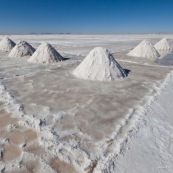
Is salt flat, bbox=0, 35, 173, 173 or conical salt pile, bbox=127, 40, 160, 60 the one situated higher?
salt flat, bbox=0, 35, 173, 173

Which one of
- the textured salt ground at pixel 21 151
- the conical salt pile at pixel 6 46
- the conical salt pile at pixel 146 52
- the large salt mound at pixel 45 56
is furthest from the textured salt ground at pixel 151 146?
the conical salt pile at pixel 6 46

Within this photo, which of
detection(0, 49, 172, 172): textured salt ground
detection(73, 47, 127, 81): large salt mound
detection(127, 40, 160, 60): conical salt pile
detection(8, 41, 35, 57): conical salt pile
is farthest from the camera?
detection(127, 40, 160, 60): conical salt pile

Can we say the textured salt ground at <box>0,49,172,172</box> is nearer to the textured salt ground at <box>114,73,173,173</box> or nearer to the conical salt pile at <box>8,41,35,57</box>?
the textured salt ground at <box>114,73,173,173</box>

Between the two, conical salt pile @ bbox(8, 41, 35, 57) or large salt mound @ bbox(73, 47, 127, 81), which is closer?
large salt mound @ bbox(73, 47, 127, 81)

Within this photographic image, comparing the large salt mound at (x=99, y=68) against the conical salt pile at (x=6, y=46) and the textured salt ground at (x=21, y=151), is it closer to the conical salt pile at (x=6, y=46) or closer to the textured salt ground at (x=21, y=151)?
the textured salt ground at (x=21, y=151)

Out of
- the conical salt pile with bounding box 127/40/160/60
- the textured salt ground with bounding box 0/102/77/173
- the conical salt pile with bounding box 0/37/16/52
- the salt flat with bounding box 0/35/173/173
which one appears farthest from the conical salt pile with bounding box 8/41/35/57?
the textured salt ground with bounding box 0/102/77/173
